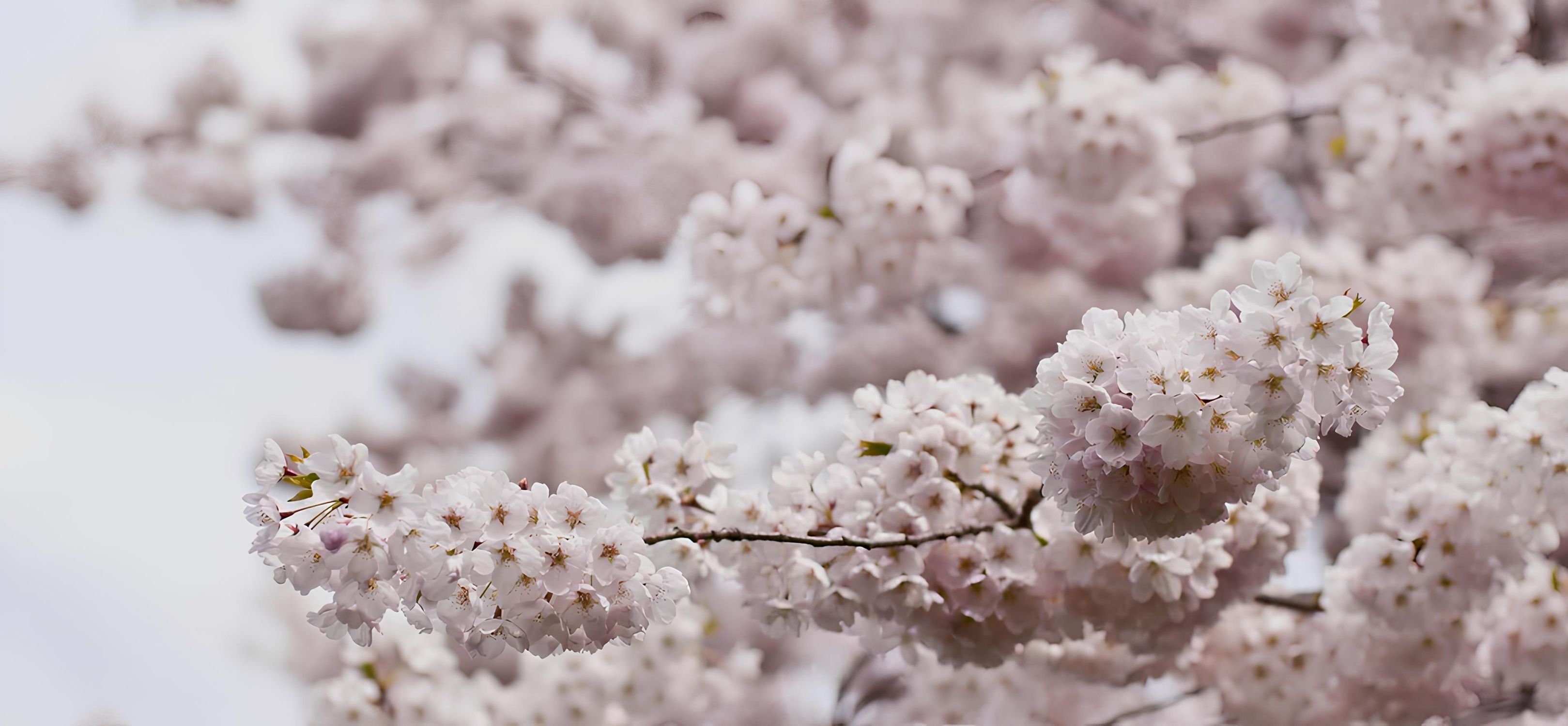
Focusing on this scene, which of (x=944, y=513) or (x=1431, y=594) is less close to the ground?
(x=1431, y=594)

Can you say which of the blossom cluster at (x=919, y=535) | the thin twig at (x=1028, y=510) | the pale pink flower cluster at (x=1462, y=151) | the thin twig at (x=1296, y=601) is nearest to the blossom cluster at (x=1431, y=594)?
the thin twig at (x=1296, y=601)

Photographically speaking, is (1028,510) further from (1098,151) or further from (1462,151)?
(1462,151)

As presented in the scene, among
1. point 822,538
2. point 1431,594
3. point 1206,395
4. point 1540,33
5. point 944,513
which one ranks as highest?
point 1540,33

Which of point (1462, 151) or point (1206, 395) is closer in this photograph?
point (1206, 395)

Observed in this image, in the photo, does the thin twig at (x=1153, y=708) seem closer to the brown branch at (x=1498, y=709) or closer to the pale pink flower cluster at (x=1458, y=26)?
the brown branch at (x=1498, y=709)

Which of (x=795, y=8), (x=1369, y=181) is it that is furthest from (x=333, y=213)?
(x=1369, y=181)

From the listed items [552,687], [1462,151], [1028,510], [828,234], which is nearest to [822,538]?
[1028,510]

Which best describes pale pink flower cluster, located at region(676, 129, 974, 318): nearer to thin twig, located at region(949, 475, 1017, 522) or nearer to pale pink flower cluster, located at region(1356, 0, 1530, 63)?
thin twig, located at region(949, 475, 1017, 522)
